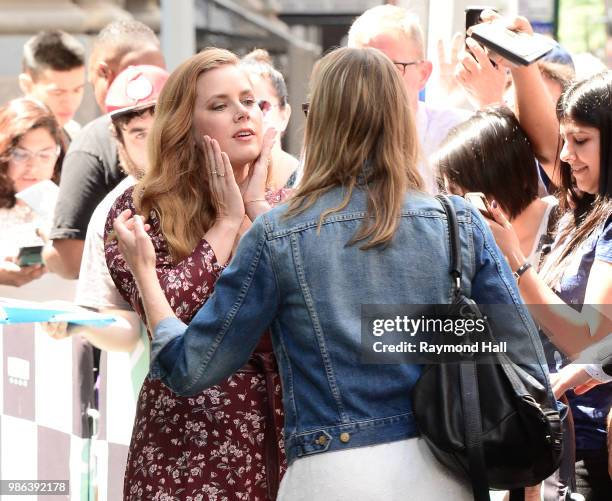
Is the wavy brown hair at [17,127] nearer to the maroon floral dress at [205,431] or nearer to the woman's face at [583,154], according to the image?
the maroon floral dress at [205,431]

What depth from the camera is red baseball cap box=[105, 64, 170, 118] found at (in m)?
4.15

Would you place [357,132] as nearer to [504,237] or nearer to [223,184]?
[223,184]

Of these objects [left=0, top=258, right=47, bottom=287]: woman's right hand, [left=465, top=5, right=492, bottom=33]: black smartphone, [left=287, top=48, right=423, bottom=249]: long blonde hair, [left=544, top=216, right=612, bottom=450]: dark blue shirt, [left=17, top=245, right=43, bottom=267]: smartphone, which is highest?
[left=465, top=5, right=492, bottom=33]: black smartphone

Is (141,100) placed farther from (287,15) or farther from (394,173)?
(394,173)

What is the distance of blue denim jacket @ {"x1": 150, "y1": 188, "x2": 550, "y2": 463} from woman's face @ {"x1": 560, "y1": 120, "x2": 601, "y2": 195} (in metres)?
1.01

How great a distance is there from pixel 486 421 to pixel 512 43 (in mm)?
1687

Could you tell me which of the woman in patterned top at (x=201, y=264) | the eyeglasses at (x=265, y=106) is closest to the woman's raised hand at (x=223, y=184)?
the woman in patterned top at (x=201, y=264)

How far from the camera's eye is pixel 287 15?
18.6 ft

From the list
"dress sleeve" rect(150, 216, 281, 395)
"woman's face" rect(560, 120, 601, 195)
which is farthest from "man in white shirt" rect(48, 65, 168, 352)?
"woman's face" rect(560, 120, 601, 195)

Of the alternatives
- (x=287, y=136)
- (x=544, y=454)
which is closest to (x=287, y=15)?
(x=287, y=136)

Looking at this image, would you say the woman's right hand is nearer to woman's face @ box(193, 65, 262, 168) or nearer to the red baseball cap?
the red baseball cap

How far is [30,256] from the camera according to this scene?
15.3ft

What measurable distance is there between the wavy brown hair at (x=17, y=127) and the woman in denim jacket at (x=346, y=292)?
9.55 ft

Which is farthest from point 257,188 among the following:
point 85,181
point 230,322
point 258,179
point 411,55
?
point 85,181
